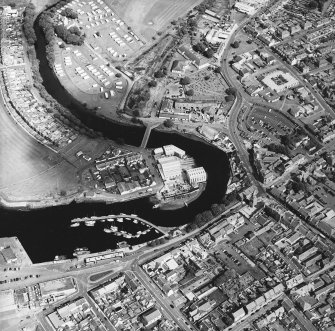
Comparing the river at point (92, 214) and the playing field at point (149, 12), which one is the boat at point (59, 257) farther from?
the playing field at point (149, 12)

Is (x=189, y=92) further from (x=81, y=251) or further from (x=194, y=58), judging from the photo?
(x=81, y=251)

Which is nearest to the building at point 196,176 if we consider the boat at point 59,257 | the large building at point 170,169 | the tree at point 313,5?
the large building at point 170,169

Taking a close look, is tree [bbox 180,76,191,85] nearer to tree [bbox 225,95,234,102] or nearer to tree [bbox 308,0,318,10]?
tree [bbox 225,95,234,102]

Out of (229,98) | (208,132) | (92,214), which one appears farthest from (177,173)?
(229,98)

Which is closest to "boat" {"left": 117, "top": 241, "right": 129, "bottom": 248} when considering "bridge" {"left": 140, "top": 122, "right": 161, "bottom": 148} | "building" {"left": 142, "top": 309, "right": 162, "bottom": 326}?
"building" {"left": 142, "top": 309, "right": 162, "bottom": 326}

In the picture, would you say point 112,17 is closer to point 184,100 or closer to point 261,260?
point 184,100

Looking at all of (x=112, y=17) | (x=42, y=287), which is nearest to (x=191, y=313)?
(x=42, y=287)
